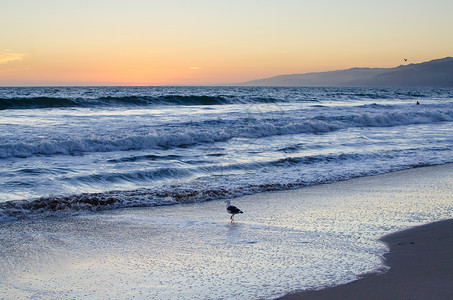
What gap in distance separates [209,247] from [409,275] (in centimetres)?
231

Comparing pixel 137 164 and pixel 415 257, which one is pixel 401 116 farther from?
pixel 415 257

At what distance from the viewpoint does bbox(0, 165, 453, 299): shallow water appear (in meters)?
4.20

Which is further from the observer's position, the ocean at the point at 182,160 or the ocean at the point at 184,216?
the ocean at the point at 182,160

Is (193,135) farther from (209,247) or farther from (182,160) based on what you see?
(209,247)

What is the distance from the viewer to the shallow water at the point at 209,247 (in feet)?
13.8

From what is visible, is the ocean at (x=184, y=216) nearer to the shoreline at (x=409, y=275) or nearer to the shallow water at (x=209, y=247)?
the shallow water at (x=209, y=247)

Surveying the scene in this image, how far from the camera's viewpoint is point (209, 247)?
5449mm

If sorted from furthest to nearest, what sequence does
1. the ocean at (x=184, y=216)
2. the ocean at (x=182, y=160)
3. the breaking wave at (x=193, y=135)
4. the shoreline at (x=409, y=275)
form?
the breaking wave at (x=193, y=135)
the ocean at (x=182, y=160)
the ocean at (x=184, y=216)
the shoreline at (x=409, y=275)

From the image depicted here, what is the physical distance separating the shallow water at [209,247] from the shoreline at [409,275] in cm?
17

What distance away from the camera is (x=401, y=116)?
28531 millimetres

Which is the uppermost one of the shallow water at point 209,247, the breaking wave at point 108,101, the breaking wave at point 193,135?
the breaking wave at point 108,101

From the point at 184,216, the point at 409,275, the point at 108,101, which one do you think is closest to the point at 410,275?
the point at 409,275

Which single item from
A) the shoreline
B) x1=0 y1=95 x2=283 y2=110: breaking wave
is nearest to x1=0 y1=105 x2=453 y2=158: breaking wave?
the shoreline

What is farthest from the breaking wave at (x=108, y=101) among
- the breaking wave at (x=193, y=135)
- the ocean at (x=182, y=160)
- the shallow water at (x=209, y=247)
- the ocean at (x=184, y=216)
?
the shallow water at (x=209, y=247)
